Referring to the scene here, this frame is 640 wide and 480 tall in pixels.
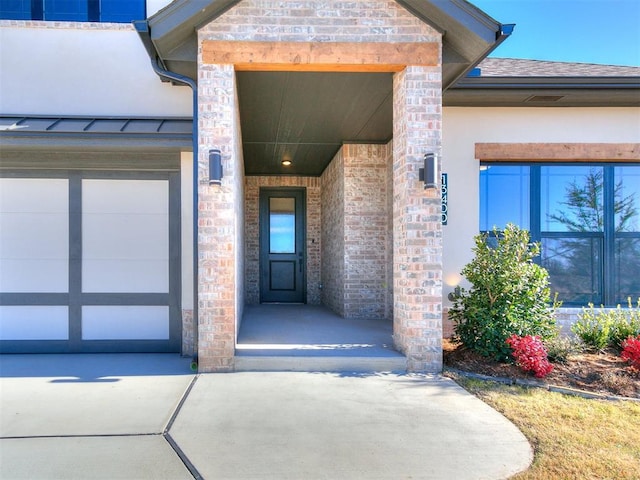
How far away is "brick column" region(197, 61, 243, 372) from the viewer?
4.46 meters

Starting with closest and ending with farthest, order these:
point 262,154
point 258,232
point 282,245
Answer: point 262,154, point 258,232, point 282,245

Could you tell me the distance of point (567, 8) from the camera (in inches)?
313

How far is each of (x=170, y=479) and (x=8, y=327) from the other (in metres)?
4.57

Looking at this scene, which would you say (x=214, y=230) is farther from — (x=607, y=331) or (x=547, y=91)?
(x=547, y=91)

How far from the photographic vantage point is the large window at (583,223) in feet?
21.0

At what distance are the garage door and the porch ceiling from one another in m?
1.66

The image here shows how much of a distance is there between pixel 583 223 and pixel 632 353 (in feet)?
8.59

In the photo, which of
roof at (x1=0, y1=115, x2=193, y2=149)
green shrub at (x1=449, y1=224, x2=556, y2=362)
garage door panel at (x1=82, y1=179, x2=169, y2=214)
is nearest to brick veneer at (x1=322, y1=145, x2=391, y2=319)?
green shrub at (x1=449, y1=224, x2=556, y2=362)

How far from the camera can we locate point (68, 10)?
6.45 metres

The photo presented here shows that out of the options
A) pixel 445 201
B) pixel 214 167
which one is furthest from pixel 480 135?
pixel 214 167

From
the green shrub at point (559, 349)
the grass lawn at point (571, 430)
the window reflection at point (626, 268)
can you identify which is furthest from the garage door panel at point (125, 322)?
the window reflection at point (626, 268)

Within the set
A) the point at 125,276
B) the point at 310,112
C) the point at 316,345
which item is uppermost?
the point at 310,112

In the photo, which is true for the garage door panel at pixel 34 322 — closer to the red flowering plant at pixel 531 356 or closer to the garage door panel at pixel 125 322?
the garage door panel at pixel 125 322

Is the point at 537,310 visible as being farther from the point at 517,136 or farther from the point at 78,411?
the point at 78,411
